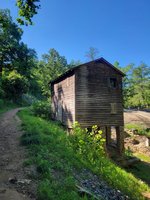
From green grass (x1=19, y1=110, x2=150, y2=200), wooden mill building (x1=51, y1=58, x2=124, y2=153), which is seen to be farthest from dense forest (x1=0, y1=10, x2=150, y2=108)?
green grass (x1=19, y1=110, x2=150, y2=200)

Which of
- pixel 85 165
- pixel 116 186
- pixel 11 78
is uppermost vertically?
pixel 11 78

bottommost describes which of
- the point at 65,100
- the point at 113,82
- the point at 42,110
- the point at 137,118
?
the point at 137,118

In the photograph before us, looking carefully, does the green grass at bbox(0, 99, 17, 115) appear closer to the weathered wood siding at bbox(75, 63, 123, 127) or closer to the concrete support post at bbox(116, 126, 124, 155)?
the weathered wood siding at bbox(75, 63, 123, 127)

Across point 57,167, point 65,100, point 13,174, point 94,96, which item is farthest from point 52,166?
point 65,100

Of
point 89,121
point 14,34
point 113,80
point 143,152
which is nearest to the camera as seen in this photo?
point 89,121

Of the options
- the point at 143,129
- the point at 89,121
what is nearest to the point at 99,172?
the point at 89,121

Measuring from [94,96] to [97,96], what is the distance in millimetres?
299

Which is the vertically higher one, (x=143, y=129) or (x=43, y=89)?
(x=43, y=89)

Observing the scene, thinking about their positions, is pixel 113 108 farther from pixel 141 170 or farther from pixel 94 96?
pixel 141 170

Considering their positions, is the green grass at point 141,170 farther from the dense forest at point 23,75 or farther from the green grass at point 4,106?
the dense forest at point 23,75

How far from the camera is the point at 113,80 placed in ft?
67.8

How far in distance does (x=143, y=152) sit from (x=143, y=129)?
5.15m

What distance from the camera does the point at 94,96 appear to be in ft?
63.4

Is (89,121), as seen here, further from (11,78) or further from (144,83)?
(144,83)
